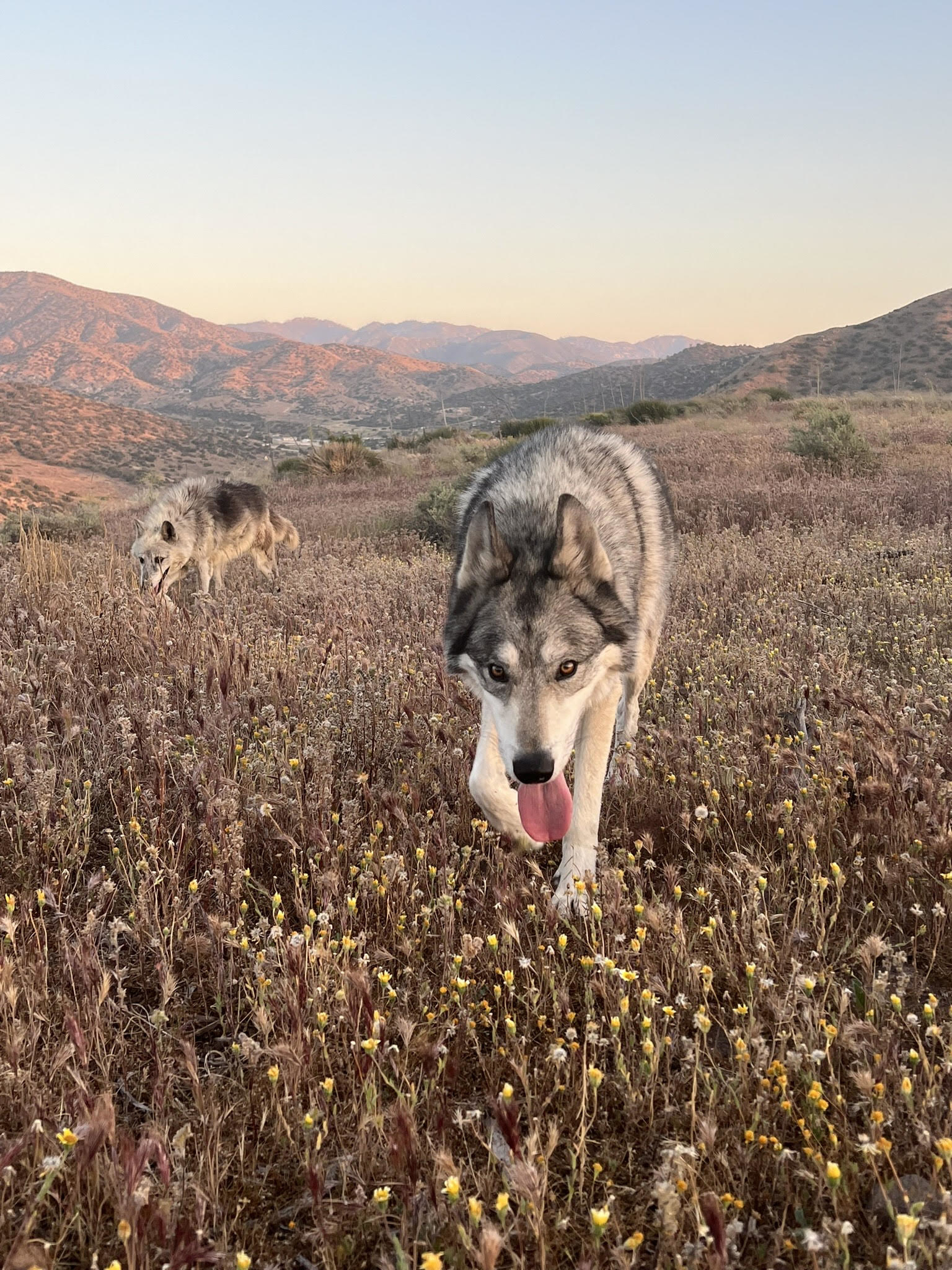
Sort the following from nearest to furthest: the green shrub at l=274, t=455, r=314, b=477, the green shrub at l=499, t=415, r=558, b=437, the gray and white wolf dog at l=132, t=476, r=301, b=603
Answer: the gray and white wolf dog at l=132, t=476, r=301, b=603
the green shrub at l=274, t=455, r=314, b=477
the green shrub at l=499, t=415, r=558, b=437

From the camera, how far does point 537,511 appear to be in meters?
3.48

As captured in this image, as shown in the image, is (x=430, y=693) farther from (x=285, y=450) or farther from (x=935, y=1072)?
(x=285, y=450)

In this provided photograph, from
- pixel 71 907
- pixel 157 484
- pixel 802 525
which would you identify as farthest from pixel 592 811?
pixel 157 484

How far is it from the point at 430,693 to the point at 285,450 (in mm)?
55888

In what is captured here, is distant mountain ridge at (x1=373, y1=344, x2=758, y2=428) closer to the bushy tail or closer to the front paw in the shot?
the bushy tail

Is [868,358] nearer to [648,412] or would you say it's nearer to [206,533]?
[648,412]

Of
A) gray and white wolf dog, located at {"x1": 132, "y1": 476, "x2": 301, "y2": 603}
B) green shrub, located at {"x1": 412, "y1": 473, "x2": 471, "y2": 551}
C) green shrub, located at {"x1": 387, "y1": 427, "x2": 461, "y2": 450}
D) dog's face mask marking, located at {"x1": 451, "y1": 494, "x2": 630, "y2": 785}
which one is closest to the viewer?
dog's face mask marking, located at {"x1": 451, "y1": 494, "x2": 630, "y2": 785}

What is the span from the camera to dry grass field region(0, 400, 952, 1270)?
1.63 meters

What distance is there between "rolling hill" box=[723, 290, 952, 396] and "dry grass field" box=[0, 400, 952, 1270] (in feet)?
204

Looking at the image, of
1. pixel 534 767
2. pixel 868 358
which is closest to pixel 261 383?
pixel 868 358

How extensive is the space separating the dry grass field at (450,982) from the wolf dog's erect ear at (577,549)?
1068mm

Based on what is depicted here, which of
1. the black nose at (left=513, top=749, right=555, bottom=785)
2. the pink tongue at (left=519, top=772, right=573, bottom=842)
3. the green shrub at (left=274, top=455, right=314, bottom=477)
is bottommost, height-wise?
the pink tongue at (left=519, top=772, right=573, bottom=842)

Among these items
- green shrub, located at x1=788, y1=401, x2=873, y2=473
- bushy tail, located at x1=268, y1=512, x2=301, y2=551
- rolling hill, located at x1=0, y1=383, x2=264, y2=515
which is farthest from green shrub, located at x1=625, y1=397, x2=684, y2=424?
bushy tail, located at x1=268, y1=512, x2=301, y2=551

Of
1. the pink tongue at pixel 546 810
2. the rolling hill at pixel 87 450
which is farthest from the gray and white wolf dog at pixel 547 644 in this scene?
the rolling hill at pixel 87 450
